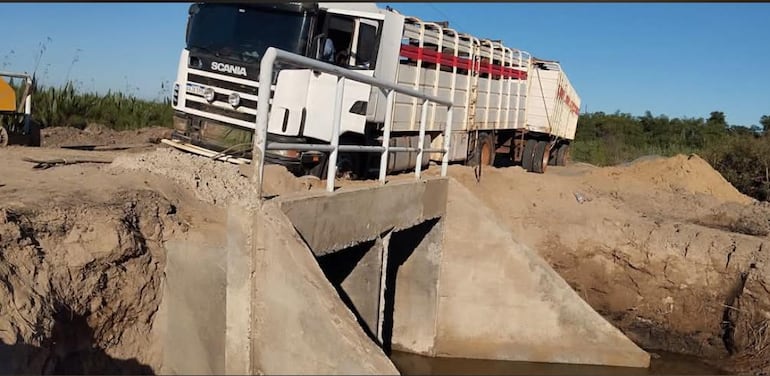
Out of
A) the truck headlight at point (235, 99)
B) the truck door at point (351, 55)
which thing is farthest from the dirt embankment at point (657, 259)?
the truck headlight at point (235, 99)

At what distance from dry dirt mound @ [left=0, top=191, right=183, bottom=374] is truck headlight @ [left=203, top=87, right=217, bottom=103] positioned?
4.11m

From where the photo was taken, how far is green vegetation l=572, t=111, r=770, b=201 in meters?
20.5

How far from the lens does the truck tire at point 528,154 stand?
19.2 metres

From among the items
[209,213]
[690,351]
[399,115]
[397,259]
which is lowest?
[690,351]

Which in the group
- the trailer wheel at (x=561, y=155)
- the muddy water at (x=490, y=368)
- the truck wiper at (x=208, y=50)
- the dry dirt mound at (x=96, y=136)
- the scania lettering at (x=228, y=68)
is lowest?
the muddy water at (x=490, y=368)

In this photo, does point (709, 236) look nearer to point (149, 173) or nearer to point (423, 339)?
point (423, 339)

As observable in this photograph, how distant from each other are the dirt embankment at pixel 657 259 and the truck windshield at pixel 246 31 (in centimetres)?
481

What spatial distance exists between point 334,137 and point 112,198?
7.32ft

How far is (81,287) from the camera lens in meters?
5.07

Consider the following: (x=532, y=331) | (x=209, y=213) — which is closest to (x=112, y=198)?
(x=209, y=213)

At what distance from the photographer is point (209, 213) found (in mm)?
6770

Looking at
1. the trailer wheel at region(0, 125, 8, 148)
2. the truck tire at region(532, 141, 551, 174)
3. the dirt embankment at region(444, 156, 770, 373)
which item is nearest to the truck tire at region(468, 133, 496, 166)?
the dirt embankment at region(444, 156, 770, 373)

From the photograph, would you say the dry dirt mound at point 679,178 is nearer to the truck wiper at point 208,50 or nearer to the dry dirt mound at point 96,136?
the truck wiper at point 208,50

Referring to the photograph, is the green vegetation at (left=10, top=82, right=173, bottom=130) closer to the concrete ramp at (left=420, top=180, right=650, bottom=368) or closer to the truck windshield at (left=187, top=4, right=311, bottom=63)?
the truck windshield at (left=187, top=4, right=311, bottom=63)
